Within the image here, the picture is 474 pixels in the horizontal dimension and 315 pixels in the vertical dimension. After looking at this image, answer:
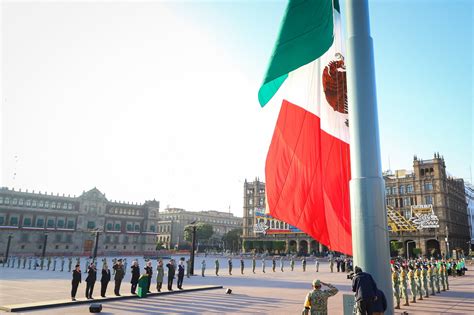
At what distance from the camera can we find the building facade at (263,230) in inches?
3241

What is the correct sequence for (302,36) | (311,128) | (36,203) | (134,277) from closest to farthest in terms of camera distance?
(302,36)
(311,128)
(134,277)
(36,203)

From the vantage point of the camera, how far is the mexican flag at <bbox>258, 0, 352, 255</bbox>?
6.84 m

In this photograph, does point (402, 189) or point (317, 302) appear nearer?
point (317, 302)

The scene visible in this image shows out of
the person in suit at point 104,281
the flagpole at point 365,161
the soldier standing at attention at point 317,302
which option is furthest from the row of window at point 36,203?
the flagpole at point 365,161

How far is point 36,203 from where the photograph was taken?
74938mm

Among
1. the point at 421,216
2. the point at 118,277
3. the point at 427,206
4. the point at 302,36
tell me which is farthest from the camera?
the point at 421,216

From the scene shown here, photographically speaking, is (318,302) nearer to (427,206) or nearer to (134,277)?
(134,277)

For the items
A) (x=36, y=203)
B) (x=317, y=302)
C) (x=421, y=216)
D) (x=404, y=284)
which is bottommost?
(x=404, y=284)

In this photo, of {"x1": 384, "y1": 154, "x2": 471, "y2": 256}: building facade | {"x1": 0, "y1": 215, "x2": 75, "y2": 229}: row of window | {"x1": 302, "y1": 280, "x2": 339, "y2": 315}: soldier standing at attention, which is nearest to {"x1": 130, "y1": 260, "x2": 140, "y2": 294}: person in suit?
{"x1": 302, "y1": 280, "x2": 339, "y2": 315}: soldier standing at attention

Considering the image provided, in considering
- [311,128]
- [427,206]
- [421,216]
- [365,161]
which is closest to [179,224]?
[421,216]

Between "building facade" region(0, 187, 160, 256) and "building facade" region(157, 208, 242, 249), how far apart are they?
78.1 ft

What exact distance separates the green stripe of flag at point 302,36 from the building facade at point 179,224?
111m

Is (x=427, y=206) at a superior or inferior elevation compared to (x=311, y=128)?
superior

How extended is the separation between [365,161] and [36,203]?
8311 cm
